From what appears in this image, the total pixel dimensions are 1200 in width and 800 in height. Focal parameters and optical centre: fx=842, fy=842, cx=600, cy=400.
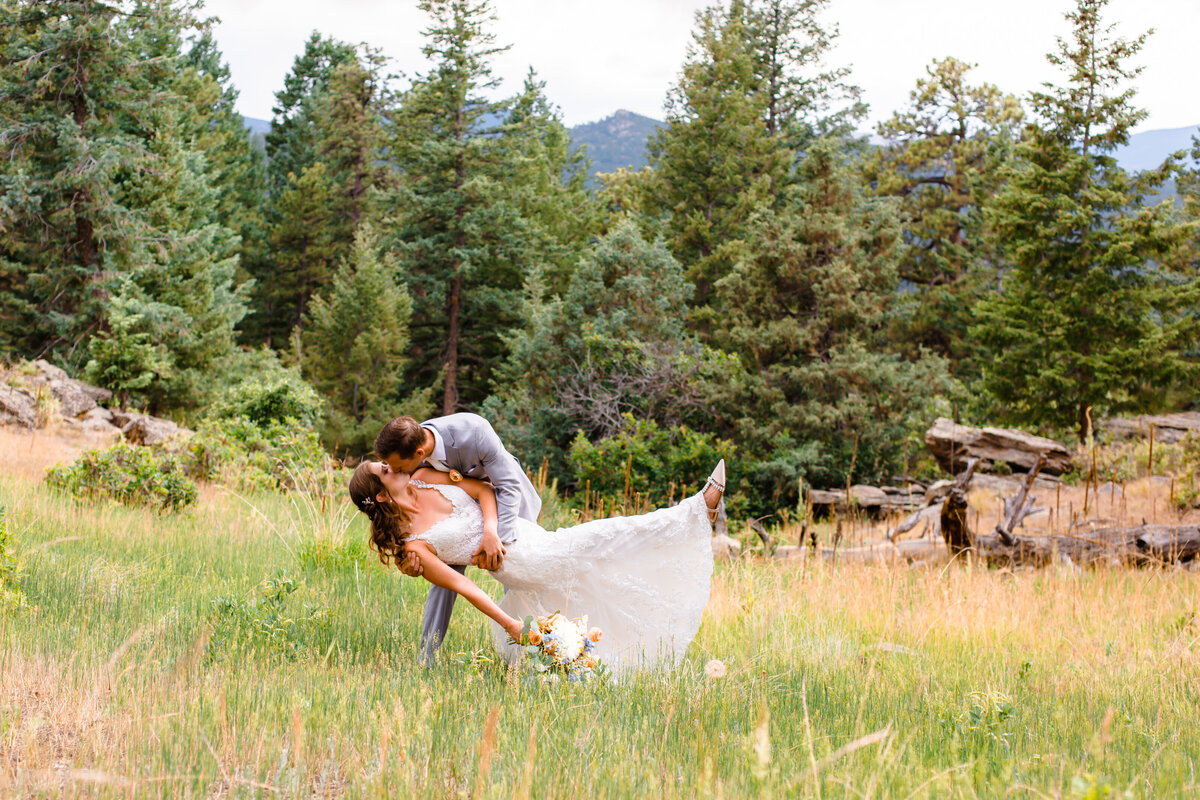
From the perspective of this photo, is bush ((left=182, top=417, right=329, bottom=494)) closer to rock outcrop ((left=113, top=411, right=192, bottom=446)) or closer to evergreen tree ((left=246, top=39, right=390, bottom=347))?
rock outcrop ((left=113, top=411, right=192, bottom=446))

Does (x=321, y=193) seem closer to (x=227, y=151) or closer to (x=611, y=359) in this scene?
(x=227, y=151)

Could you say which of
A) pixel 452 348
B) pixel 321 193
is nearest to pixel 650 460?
pixel 452 348

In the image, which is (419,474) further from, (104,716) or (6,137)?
(6,137)

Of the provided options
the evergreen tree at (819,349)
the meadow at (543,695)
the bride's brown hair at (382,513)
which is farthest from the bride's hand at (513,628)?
the evergreen tree at (819,349)

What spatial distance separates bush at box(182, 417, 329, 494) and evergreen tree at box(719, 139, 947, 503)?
805 cm

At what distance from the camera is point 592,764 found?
2441mm

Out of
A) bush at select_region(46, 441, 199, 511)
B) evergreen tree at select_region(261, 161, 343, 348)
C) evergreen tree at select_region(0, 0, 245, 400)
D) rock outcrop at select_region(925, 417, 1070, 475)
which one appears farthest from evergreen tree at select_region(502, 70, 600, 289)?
bush at select_region(46, 441, 199, 511)

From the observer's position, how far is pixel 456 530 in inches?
151

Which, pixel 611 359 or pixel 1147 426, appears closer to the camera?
pixel 1147 426

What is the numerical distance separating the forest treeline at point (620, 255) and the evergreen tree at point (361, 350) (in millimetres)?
120

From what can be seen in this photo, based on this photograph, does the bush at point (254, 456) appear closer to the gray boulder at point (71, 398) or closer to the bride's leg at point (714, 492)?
the gray boulder at point (71, 398)

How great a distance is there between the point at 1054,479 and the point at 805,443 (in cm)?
436

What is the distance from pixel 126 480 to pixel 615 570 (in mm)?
6263

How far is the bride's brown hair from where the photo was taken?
150 inches
